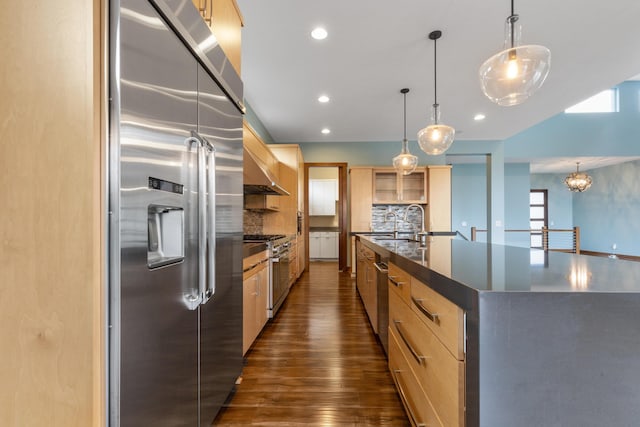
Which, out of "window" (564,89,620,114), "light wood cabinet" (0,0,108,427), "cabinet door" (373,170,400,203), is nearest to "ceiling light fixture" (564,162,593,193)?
"window" (564,89,620,114)

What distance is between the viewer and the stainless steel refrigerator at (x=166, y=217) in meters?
0.80

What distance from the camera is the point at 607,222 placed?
8562mm

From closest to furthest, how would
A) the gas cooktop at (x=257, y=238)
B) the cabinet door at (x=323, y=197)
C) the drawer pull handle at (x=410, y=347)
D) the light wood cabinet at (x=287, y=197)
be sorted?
the drawer pull handle at (x=410, y=347) → the gas cooktop at (x=257, y=238) → the light wood cabinet at (x=287, y=197) → the cabinet door at (x=323, y=197)

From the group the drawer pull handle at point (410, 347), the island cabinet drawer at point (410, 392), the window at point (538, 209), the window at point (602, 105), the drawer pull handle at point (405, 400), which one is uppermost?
the window at point (602, 105)

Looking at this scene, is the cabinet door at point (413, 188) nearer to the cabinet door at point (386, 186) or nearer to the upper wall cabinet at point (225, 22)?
the cabinet door at point (386, 186)

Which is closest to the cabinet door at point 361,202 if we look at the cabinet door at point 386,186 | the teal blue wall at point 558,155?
the cabinet door at point 386,186

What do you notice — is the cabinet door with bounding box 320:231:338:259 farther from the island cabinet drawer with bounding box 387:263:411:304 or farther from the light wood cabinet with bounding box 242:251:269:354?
the island cabinet drawer with bounding box 387:263:411:304

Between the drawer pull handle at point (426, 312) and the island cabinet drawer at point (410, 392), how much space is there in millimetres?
336

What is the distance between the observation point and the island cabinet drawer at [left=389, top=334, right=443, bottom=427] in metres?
1.10

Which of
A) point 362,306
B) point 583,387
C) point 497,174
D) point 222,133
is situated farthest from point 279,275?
point 497,174

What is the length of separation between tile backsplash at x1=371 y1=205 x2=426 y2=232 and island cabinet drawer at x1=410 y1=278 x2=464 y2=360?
5.28 meters

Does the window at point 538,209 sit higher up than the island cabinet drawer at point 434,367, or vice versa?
the window at point 538,209

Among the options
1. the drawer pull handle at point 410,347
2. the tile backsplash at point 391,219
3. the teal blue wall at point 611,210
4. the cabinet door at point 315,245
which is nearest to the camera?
the drawer pull handle at point 410,347

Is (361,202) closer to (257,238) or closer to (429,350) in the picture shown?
(257,238)
